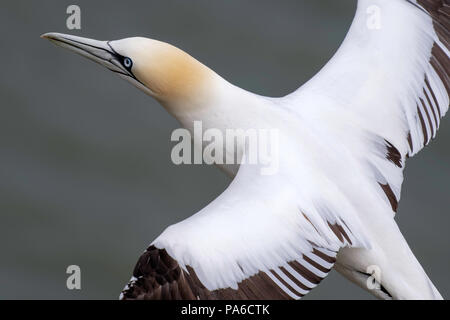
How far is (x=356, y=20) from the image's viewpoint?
540 centimetres

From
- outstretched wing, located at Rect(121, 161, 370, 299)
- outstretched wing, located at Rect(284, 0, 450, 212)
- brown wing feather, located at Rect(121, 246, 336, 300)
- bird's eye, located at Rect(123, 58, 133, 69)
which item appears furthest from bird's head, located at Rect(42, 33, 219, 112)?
brown wing feather, located at Rect(121, 246, 336, 300)

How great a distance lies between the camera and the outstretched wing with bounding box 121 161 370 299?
14.1ft

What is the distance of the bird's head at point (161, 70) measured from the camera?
496cm

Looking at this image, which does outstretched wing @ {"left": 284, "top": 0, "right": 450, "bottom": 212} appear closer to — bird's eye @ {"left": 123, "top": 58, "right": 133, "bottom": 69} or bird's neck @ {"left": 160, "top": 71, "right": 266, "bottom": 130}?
bird's neck @ {"left": 160, "top": 71, "right": 266, "bottom": 130}

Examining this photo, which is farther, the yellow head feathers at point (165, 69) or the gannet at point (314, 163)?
the yellow head feathers at point (165, 69)

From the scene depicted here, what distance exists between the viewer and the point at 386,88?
5.20m

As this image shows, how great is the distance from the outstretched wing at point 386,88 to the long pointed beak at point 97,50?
0.73 metres

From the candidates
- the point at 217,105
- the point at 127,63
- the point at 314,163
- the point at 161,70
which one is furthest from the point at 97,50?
the point at 314,163

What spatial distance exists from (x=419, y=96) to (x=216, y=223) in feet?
4.48

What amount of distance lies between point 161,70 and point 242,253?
3.29 ft

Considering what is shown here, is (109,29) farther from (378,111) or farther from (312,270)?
(312,270)

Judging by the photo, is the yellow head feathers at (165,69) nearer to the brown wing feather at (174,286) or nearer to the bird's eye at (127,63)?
the bird's eye at (127,63)

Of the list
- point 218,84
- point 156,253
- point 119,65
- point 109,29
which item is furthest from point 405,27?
point 109,29

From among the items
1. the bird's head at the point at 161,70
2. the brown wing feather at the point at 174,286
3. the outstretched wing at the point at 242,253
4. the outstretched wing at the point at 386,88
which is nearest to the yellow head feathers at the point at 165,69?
the bird's head at the point at 161,70
